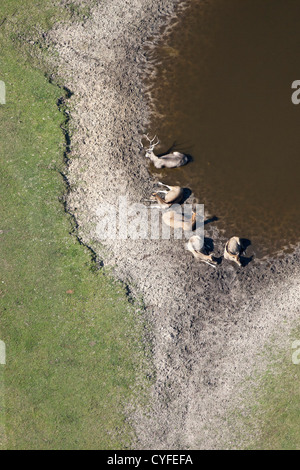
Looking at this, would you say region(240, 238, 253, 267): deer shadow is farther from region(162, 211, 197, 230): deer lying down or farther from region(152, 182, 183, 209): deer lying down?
region(152, 182, 183, 209): deer lying down

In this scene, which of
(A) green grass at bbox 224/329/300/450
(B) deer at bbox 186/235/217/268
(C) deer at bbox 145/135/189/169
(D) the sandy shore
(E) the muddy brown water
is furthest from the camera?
(E) the muddy brown water

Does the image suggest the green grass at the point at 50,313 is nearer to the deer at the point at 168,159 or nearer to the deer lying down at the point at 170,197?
the deer lying down at the point at 170,197

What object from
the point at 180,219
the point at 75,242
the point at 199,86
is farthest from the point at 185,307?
the point at 199,86

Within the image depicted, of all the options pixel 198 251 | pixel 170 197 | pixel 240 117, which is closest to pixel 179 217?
pixel 170 197

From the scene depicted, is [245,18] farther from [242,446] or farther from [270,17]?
[242,446]

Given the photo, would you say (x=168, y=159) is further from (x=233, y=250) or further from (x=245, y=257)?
(x=245, y=257)

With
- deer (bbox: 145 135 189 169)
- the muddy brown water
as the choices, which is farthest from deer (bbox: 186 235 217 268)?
deer (bbox: 145 135 189 169)
